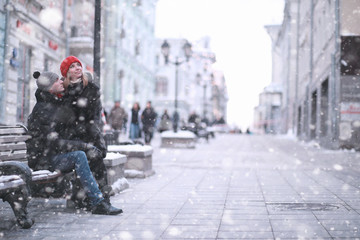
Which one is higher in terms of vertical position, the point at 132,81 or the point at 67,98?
the point at 132,81

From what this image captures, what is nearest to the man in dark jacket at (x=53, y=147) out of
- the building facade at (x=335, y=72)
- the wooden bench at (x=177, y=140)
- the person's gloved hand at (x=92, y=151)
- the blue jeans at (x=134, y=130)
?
the person's gloved hand at (x=92, y=151)

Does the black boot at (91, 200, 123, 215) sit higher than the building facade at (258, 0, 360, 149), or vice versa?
the building facade at (258, 0, 360, 149)

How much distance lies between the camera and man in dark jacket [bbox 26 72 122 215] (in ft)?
17.6

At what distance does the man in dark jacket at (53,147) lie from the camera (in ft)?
17.6

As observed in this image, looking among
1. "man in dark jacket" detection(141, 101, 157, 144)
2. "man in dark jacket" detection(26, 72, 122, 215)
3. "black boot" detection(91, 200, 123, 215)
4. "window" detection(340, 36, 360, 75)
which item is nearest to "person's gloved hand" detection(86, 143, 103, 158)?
"man in dark jacket" detection(26, 72, 122, 215)

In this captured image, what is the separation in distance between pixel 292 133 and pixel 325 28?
757 inches

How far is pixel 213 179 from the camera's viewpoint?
905 centimetres

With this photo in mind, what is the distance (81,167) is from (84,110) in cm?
67

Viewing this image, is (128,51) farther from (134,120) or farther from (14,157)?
(14,157)

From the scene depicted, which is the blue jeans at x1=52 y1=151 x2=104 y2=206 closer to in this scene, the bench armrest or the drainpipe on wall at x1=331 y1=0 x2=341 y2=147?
the bench armrest

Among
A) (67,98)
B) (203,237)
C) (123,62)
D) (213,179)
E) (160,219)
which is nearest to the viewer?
(203,237)

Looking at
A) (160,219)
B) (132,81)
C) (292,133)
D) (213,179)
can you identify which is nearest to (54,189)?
(160,219)

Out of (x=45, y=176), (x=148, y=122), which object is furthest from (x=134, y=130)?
(x=45, y=176)

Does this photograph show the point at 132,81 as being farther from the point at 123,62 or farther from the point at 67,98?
the point at 67,98
